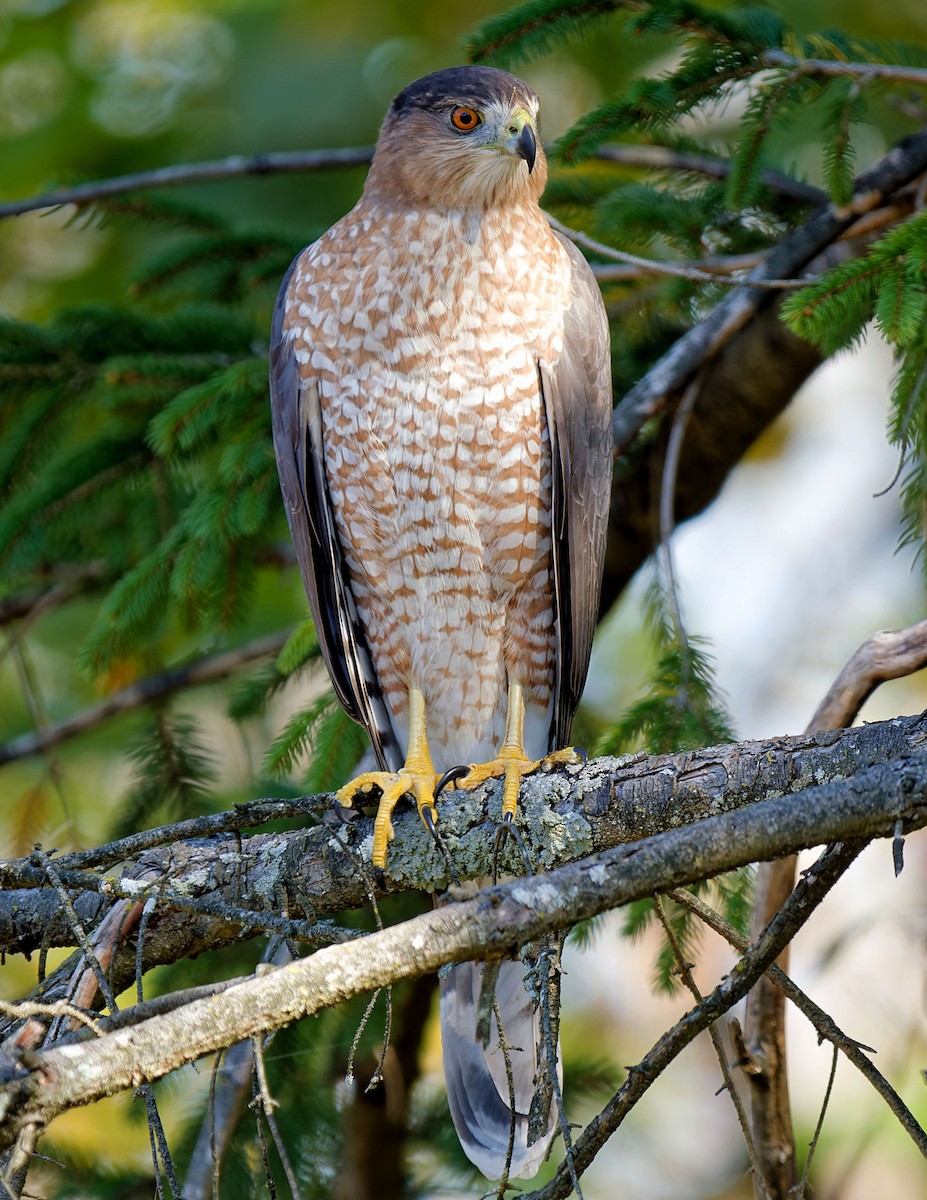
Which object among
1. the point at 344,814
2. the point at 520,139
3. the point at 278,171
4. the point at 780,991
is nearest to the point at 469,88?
the point at 520,139

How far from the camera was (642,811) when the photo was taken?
2.43m

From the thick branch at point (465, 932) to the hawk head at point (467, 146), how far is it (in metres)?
2.28

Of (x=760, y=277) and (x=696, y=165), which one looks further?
(x=696, y=165)

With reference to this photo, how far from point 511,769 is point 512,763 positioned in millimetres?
55

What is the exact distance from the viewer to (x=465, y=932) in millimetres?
1598

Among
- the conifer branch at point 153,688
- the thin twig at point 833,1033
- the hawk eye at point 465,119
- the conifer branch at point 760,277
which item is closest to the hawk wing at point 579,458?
the conifer branch at point 760,277

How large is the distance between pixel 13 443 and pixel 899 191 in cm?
288

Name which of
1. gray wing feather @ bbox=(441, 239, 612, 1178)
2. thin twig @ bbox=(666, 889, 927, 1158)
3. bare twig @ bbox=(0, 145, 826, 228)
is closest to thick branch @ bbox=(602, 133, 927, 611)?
gray wing feather @ bbox=(441, 239, 612, 1178)

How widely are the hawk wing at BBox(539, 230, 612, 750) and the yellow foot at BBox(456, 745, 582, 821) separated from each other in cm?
49

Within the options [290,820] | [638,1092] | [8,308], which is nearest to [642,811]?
[638,1092]

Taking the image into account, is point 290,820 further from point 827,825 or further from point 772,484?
point 772,484

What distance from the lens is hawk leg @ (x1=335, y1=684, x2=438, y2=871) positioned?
2.95 meters

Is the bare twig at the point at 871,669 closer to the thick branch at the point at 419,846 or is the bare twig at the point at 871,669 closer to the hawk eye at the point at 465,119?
the thick branch at the point at 419,846

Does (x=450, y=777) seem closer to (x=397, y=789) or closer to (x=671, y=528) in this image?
(x=397, y=789)
